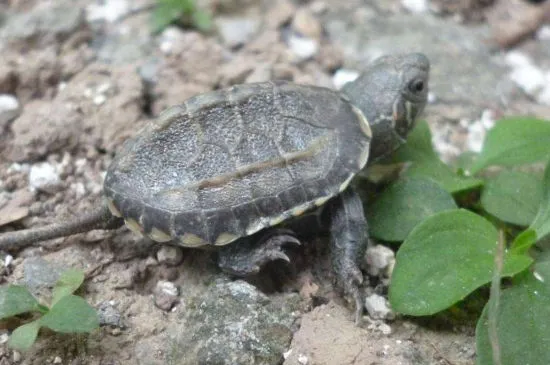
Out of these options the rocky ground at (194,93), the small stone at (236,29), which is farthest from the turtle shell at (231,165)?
the small stone at (236,29)

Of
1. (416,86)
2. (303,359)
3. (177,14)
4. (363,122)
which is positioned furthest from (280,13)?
(303,359)

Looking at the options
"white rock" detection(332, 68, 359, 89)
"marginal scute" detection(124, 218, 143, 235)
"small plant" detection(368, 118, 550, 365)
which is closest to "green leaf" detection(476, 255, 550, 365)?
"small plant" detection(368, 118, 550, 365)

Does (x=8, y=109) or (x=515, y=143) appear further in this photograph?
(x=8, y=109)

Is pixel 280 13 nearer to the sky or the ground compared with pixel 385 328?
nearer to the sky

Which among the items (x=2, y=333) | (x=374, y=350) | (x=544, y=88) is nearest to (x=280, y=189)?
(x=374, y=350)

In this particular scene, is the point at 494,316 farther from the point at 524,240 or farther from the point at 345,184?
the point at 345,184

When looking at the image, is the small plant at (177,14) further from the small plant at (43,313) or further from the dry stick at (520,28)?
the small plant at (43,313)

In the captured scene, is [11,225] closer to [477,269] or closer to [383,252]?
[383,252]

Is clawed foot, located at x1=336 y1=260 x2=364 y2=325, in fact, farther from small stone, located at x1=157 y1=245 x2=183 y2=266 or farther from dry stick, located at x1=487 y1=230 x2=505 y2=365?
small stone, located at x1=157 y1=245 x2=183 y2=266
